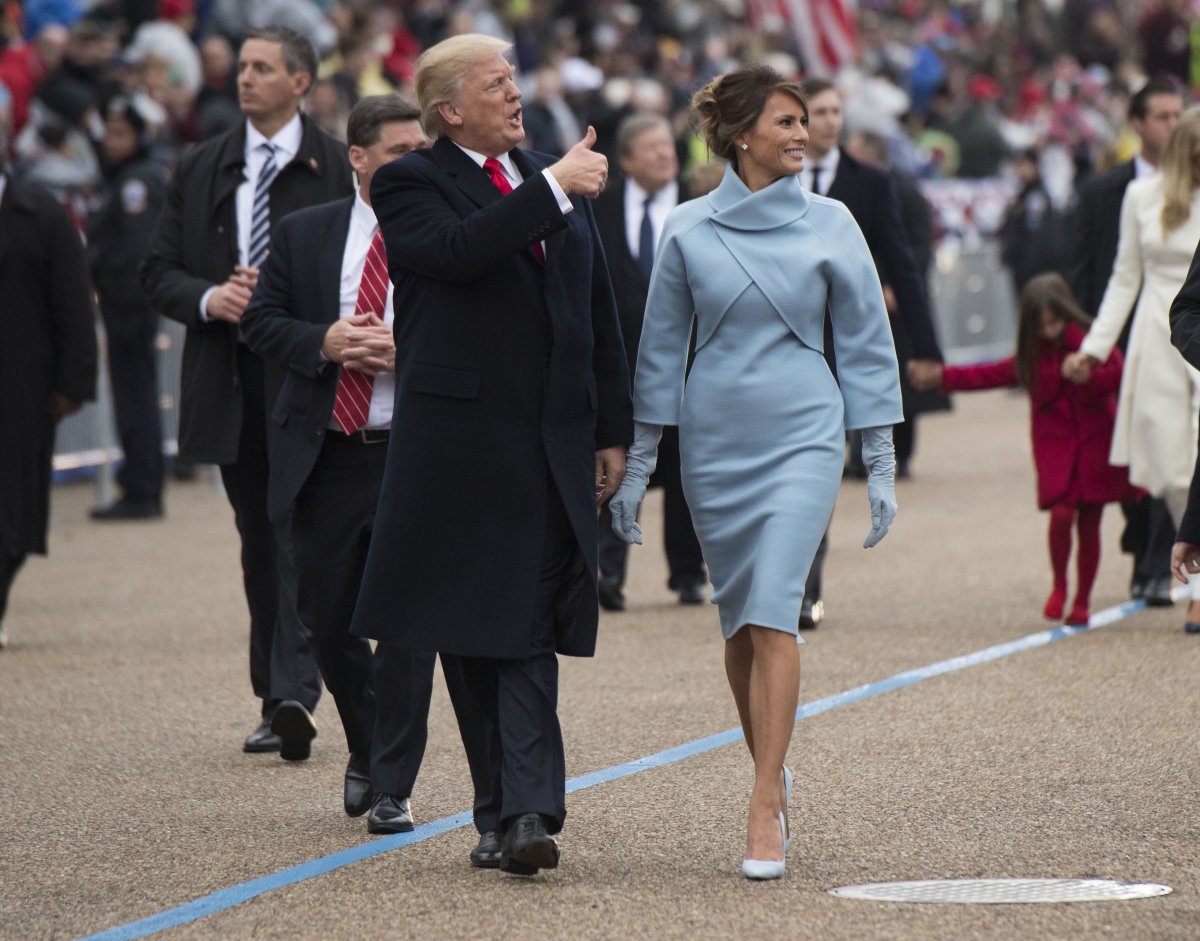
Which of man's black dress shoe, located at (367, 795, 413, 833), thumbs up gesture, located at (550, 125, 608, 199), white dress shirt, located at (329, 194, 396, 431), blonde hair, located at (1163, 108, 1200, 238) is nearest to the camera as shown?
thumbs up gesture, located at (550, 125, 608, 199)

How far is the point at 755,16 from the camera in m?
26.9

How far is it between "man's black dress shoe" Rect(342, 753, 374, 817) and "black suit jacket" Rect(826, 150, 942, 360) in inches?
145

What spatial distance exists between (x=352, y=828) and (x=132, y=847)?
56 centimetres

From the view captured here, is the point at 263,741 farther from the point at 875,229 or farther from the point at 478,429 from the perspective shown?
the point at 875,229

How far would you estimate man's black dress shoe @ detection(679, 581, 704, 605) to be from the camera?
979 centimetres

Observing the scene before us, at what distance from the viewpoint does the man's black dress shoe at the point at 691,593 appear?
979cm

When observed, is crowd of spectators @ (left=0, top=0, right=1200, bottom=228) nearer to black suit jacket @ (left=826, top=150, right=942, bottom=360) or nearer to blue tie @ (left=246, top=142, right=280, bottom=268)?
black suit jacket @ (left=826, top=150, right=942, bottom=360)

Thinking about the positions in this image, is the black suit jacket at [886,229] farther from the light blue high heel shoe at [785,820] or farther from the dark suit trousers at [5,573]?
the light blue high heel shoe at [785,820]

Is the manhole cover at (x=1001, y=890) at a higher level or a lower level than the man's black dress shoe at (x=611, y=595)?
higher

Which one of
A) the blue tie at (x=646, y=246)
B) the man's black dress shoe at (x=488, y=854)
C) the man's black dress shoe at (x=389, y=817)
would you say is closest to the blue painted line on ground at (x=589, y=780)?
the man's black dress shoe at (x=389, y=817)

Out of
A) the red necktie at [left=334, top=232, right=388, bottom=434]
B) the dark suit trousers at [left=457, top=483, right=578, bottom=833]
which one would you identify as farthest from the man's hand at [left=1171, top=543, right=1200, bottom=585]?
the red necktie at [left=334, top=232, right=388, bottom=434]

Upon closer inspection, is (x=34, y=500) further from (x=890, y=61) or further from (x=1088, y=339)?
(x=890, y=61)

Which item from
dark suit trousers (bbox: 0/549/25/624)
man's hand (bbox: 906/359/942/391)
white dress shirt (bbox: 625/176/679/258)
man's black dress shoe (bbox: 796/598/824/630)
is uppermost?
white dress shirt (bbox: 625/176/679/258)

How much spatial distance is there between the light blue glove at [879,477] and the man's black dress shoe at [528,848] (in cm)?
103
